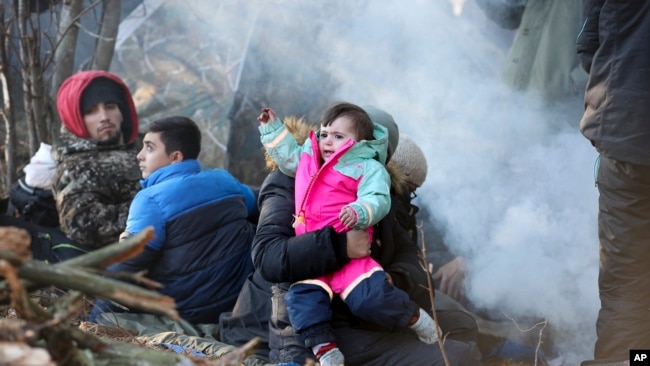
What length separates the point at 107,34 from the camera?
6.41 meters

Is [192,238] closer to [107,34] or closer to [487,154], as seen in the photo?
[487,154]

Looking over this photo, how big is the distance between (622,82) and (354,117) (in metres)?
1.27

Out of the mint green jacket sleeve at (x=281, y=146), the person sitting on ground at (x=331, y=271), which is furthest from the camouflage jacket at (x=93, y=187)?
the mint green jacket sleeve at (x=281, y=146)

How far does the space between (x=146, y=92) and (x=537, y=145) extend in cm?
325

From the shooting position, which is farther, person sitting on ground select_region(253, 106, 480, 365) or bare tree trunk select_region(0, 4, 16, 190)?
bare tree trunk select_region(0, 4, 16, 190)

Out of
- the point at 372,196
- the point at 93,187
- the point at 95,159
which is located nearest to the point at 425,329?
the point at 372,196

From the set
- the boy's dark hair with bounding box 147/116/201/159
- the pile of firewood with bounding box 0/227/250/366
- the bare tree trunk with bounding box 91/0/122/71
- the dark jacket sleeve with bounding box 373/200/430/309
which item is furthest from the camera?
the bare tree trunk with bounding box 91/0/122/71

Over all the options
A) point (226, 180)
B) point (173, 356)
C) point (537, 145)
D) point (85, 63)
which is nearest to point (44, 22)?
point (85, 63)

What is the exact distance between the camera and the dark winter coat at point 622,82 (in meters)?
4.02

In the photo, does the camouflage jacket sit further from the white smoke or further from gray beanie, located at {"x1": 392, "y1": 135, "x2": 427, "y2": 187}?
the white smoke

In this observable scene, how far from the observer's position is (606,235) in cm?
427

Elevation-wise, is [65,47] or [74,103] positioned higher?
[65,47]

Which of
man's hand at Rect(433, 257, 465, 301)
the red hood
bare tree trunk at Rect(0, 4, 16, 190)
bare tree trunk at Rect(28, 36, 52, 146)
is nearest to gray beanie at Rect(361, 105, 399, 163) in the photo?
man's hand at Rect(433, 257, 465, 301)

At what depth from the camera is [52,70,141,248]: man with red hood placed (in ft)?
16.0
